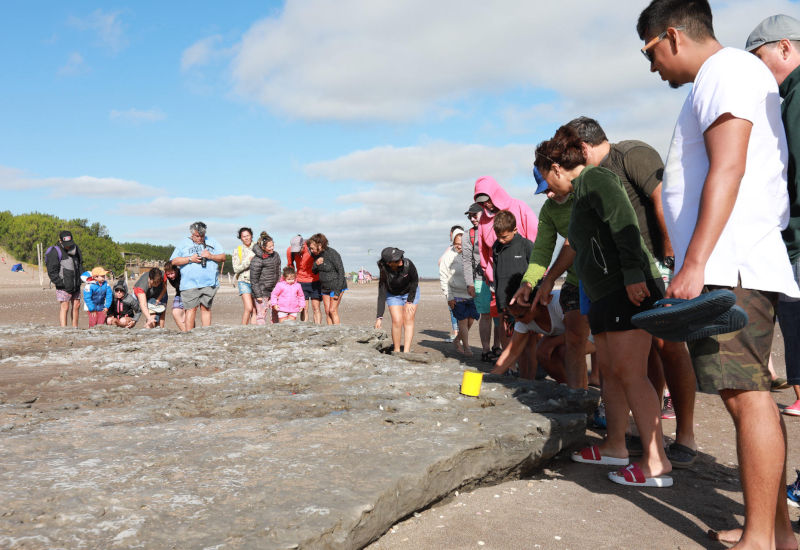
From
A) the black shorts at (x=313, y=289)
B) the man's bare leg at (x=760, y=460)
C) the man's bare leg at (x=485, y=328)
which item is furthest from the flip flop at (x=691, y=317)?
the black shorts at (x=313, y=289)

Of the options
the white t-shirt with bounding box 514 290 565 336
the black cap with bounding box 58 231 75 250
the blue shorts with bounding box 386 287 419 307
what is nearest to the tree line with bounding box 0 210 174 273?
the black cap with bounding box 58 231 75 250

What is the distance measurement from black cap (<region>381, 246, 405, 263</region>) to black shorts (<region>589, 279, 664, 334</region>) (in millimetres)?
4833

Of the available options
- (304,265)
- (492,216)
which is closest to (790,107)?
(492,216)

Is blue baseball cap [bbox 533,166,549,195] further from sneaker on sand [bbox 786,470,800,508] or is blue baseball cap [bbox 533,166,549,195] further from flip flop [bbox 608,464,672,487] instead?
sneaker on sand [bbox 786,470,800,508]

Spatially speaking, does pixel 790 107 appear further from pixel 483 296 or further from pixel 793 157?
pixel 483 296

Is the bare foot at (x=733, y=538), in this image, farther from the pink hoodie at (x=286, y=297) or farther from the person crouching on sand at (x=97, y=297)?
the person crouching on sand at (x=97, y=297)

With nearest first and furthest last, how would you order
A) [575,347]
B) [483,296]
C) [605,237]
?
[605,237]
[575,347]
[483,296]

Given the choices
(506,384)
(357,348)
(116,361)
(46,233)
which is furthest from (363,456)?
(46,233)

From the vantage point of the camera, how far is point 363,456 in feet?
8.94

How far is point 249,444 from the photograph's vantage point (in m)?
2.85

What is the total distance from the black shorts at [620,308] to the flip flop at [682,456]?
938 millimetres

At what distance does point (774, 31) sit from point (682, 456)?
2298 mm

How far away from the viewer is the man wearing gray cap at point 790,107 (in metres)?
2.28

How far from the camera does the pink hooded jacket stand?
21.3 feet
